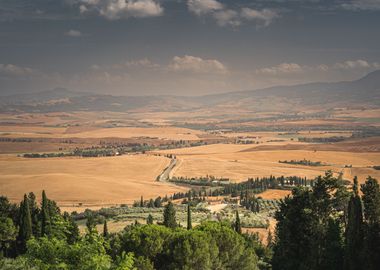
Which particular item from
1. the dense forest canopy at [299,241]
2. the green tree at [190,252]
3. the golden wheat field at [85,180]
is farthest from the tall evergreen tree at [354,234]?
the golden wheat field at [85,180]

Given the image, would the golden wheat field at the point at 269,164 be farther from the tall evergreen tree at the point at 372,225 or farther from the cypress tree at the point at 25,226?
the cypress tree at the point at 25,226

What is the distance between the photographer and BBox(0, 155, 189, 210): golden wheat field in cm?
11525

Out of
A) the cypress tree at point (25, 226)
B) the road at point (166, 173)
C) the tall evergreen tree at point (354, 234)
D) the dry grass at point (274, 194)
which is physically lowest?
the dry grass at point (274, 194)

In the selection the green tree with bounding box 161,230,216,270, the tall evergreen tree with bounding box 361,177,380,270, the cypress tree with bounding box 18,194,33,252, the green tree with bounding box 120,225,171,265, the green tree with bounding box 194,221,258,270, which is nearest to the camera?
the tall evergreen tree with bounding box 361,177,380,270

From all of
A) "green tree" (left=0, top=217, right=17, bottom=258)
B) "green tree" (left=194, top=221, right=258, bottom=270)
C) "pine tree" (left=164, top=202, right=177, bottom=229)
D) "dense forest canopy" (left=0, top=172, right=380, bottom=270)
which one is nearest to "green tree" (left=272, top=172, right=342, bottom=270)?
"dense forest canopy" (left=0, top=172, right=380, bottom=270)

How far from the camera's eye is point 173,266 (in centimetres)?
3819

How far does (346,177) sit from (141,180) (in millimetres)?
58039

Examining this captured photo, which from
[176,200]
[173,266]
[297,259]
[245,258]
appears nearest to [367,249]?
[297,259]

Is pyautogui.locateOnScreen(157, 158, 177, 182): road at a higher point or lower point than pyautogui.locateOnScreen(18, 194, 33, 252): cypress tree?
lower

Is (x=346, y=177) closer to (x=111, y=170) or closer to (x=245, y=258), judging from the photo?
(x=111, y=170)

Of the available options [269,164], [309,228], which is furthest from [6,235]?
[269,164]

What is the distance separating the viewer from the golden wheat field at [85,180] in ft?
378

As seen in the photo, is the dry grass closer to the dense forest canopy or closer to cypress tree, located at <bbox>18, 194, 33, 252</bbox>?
the dense forest canopy

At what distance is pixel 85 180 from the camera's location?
5172 inches
